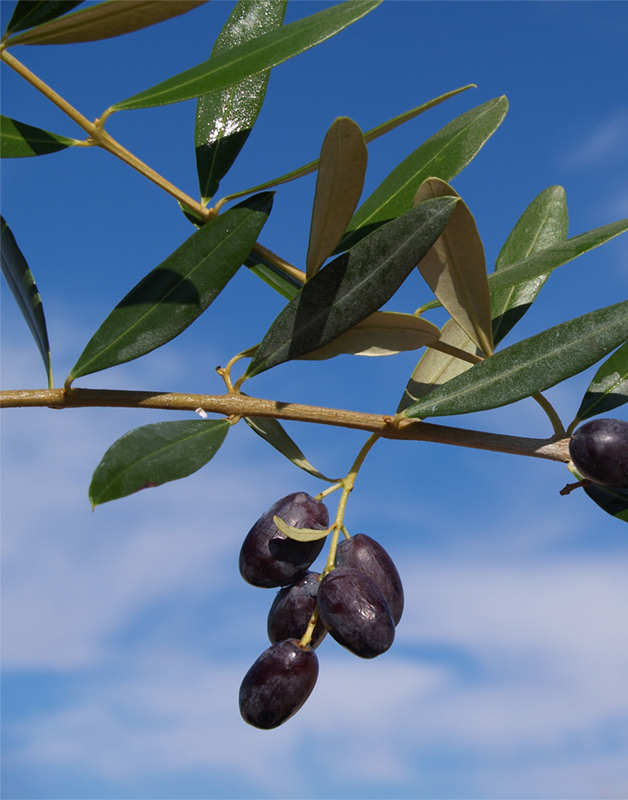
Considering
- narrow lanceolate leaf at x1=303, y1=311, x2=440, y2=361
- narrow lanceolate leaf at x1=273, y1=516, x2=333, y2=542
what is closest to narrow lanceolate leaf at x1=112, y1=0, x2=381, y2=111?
narrow lanceolate leaf at x1=303, y1=311, x2=440, y2=361

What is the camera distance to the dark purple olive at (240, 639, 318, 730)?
3.12ft

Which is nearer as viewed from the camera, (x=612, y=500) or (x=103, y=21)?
(x=103, y=21)

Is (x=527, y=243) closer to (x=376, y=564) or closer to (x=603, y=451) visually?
(x=603, y=451)

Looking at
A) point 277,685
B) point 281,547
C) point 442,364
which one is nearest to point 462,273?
point 442,364

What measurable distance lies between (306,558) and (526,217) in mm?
758

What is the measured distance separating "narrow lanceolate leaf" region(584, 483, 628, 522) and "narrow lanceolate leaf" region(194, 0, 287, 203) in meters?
0.76

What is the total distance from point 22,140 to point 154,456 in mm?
488

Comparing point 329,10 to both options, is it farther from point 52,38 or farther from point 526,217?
point 526,217

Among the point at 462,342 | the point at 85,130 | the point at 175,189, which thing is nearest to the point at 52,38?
the point at 85,130

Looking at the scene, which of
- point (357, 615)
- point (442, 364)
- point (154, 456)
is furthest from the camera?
point (442, 364)

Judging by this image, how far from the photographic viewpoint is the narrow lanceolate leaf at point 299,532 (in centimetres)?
99

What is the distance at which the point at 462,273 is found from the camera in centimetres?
98

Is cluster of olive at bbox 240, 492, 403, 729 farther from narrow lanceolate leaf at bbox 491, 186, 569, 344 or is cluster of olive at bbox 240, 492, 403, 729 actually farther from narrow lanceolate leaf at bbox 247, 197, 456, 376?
narrow lanceolate leaf at bbox 491, 186, 569, 344

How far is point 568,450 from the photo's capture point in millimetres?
994
